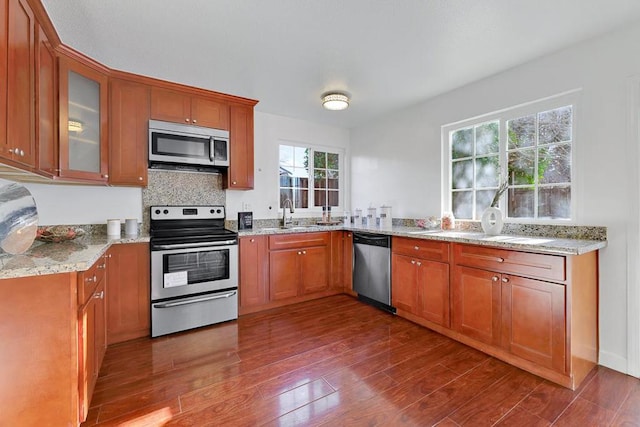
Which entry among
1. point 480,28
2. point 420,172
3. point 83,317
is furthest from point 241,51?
point 420,172

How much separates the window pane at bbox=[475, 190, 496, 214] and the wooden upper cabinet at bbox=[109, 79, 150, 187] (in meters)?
3.36

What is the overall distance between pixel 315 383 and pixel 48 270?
1.61 meters

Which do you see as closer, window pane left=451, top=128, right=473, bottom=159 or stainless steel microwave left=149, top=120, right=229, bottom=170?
stainless steel microwave left=149, top=120, right=229, bottom=170

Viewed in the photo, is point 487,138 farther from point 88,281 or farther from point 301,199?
point 88,281

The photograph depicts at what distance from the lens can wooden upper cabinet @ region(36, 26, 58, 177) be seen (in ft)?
5.93

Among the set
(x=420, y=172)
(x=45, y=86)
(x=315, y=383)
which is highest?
(x=45, y=86)

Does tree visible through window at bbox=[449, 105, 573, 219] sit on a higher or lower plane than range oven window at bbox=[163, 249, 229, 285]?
higher

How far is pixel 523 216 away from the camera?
8.67 ft

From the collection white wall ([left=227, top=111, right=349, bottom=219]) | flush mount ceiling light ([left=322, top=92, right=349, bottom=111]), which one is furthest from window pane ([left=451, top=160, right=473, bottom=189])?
white wall ([left=227, top=111, right=349, bottom=219])

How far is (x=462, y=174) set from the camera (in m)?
3.19

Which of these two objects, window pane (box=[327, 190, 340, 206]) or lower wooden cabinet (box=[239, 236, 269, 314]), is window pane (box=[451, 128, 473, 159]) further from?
lower wooden cabinet (box=[239, 236, 269, 314])

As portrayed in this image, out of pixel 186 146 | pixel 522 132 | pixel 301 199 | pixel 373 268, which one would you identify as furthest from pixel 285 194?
pixel 522 132

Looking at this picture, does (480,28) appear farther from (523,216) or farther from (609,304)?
(609,304)

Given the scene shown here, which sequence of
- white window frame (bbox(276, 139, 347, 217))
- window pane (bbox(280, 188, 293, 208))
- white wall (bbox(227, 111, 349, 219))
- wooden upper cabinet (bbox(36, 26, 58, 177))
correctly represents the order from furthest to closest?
white window frame (bbox(276, 139, 347, 217)) < window pane (bbox(280, 188, 293, 208)) < white wall (bbox(227, 111, 349, 219)) < wooden upper cabinet (bbox(36, 26, 58, 177))
